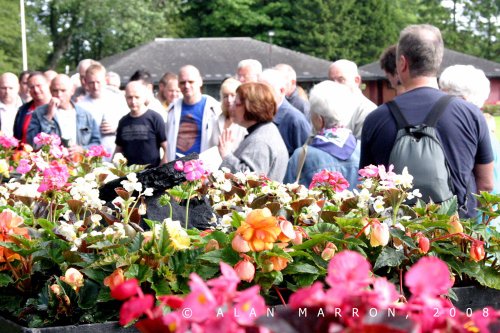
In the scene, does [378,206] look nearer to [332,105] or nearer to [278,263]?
[278,263]

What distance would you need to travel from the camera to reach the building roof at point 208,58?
46.7m

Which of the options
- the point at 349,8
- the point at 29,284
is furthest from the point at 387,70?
the point at 349,8

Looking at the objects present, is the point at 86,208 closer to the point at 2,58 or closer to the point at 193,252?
the point at 193,252

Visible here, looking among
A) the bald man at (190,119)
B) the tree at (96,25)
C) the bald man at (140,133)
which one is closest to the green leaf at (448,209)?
the bald man at (190,119)

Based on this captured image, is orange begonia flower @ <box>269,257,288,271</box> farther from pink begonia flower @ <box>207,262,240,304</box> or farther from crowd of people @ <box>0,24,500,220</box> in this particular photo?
crowd of people @ <box>0,24,500,220</box>

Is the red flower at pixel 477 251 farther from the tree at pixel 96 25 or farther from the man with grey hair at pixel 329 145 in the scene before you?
the tree at pixel 96 25

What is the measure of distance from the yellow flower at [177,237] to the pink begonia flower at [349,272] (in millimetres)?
1416

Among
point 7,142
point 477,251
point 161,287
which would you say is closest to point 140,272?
point 161,287

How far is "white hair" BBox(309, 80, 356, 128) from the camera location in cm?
568

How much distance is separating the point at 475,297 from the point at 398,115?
168 cm

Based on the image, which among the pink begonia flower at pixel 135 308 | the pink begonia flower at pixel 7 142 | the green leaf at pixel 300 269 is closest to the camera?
the pink begonia flower at pixel 135 308

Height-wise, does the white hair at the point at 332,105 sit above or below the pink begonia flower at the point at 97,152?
above

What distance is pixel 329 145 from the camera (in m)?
5.64

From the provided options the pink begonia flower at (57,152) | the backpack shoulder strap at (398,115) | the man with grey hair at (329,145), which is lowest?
the pink begonia flower at (57,152)
